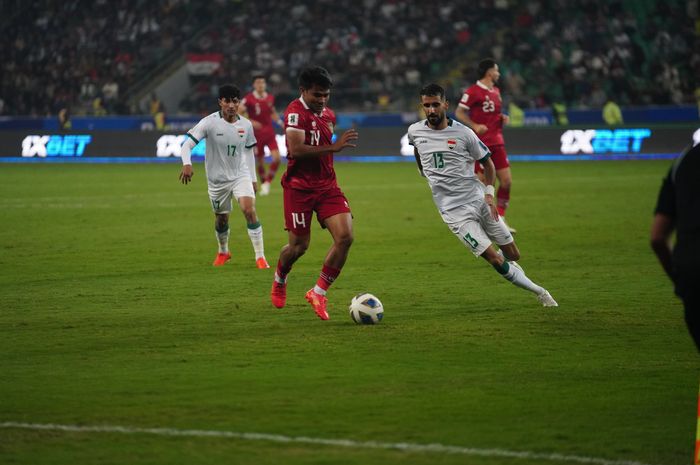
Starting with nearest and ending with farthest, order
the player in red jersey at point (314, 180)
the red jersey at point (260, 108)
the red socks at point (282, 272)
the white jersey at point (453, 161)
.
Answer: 1. the player in red jersey at point (314, 180)
2. the white jersey at point (453, 161)
3. the red socks at point (282, 272)
4. the red jersey at point (260, 108)

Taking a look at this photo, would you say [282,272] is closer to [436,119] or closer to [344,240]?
[344,240]

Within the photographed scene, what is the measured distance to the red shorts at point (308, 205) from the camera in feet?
34.8

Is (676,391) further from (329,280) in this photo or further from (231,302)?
(231,302)

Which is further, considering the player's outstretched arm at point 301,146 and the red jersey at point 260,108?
the red jersey at point 260,108

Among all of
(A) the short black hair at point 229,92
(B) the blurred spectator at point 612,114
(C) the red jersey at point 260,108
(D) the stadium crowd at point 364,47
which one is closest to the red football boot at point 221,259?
(A) the short black hair at point 229,92

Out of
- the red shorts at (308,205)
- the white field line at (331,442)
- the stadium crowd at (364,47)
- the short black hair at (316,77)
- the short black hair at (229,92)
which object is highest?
the stadium crowd at (364,47)

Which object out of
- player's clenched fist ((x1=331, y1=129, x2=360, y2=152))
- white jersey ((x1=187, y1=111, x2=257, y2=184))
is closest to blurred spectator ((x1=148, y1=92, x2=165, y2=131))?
white jersey ((x1=187, y1=111, x2=257, y2=184))

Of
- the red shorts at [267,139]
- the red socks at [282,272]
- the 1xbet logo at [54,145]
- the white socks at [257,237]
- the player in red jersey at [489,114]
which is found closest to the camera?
the red socks at [282,272]

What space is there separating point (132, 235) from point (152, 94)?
1076 inches

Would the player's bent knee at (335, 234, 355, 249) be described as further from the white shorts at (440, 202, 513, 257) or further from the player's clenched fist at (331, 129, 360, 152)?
the white shorts at (440, 202, 513, 257)

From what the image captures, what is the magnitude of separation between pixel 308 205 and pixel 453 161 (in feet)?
5.06

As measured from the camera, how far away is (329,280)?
35.2 ft

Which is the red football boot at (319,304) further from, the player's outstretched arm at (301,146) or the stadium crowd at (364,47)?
the stadium crowd at (364,47)

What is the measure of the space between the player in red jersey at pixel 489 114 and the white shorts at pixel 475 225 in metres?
6.98
